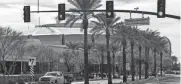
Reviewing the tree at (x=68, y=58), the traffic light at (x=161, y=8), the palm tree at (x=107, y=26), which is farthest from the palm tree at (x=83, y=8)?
the tree at (x=68, y=58)

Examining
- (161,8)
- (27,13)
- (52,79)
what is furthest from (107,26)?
(161,8)

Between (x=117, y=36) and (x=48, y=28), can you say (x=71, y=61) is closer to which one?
(x=117, y=36)

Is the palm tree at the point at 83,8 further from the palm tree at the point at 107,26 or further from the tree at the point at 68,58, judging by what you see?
the tree at the point at 68,58

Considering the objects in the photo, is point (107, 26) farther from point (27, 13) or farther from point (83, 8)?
point (27, 13)

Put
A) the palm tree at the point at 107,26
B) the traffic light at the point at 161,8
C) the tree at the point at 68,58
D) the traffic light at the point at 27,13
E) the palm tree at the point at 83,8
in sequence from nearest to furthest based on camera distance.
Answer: the traffic light at the point at 161,8
the traffic light at the point at 27,13
the palm tree at the point at 83,8
the palm tree at the point at 107,26
the tree at the point at 68,58

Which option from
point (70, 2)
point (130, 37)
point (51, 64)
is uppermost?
point (70, 2)

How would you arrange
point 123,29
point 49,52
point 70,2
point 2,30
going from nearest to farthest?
point 70,2, point 2,30, point 123,29, point 49,52

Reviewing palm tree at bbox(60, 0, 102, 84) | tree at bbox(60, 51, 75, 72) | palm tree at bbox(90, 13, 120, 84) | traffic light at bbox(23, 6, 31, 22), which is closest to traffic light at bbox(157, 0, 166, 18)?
traffic light at bbox(23, 6, 31, 22)

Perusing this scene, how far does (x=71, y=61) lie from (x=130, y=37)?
31191mm

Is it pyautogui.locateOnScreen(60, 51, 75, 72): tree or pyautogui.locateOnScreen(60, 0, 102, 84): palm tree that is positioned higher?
pyautogui.locateOnScreen(60, 0, 102, 84): palm tree

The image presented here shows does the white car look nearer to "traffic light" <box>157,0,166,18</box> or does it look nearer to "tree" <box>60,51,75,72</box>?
"traffic light" <box>157,0,166,18</box>

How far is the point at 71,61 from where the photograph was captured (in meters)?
91.8

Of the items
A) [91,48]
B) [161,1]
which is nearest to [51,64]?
[91,48]

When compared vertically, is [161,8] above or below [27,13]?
above
